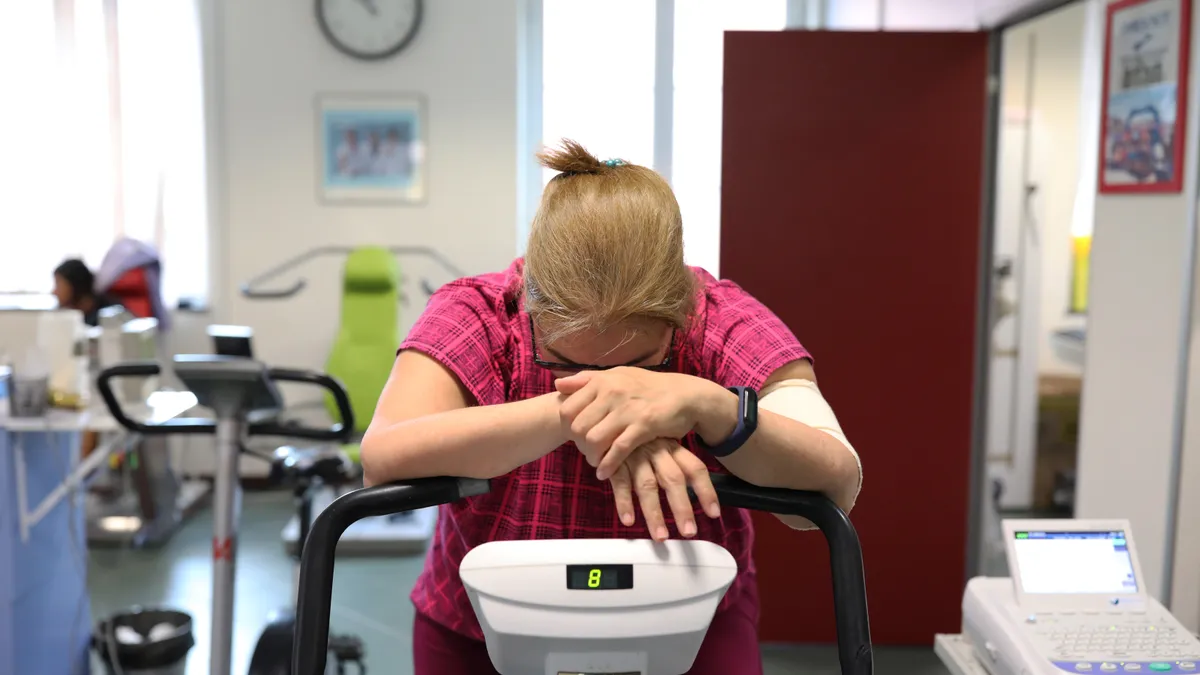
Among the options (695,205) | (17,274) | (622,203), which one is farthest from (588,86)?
(622,203)

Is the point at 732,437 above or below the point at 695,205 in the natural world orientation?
below

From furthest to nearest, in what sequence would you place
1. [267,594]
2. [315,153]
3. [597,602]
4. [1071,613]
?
1. [315,153]
2. [267,594]
3. [1071,613]
4. [597,602]

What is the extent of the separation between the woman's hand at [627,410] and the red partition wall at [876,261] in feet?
6.27

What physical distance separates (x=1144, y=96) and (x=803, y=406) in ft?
5.03

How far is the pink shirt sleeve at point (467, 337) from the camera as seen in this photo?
3.67ft

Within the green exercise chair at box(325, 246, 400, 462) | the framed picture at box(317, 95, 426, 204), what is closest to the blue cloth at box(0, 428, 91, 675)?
the green exercise chair at box(325, 246, 400, 462)

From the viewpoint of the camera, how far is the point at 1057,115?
4.02m

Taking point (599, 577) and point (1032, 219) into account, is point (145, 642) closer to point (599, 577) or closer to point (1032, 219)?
Answer: point (599, 577)

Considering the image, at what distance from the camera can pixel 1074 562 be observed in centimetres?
137

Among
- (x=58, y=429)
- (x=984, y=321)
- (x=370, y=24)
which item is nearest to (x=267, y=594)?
(x=58, y=429)

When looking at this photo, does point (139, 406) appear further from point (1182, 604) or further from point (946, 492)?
point (1182, 604)

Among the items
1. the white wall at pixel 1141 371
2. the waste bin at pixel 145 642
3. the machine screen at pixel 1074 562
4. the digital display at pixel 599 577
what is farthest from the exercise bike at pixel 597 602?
the waste bin at pixel 145 642

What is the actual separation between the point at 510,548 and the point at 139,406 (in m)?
2.22

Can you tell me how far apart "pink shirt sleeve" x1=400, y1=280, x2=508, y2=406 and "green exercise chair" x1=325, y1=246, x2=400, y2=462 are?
2908mm
